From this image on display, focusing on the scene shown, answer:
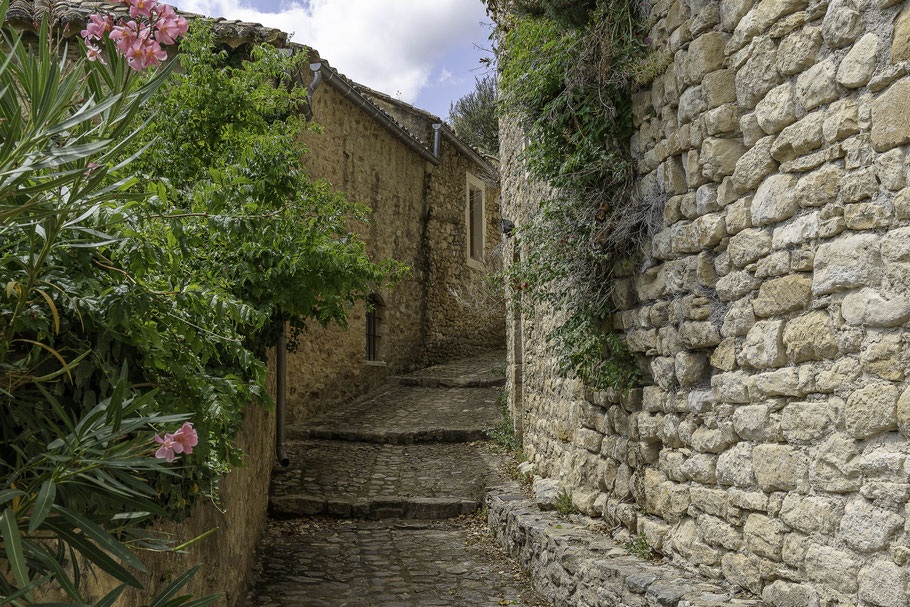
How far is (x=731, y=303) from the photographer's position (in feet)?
12.1

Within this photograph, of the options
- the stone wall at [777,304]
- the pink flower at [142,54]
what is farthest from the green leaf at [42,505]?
the stone wall at [777,304]

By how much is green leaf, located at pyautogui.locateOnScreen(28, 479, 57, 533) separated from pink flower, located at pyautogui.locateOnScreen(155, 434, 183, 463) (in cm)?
23

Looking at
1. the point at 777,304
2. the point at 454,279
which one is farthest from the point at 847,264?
the point at 454,279

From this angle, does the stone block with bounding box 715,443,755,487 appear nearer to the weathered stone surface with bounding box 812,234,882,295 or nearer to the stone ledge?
the stone ledge

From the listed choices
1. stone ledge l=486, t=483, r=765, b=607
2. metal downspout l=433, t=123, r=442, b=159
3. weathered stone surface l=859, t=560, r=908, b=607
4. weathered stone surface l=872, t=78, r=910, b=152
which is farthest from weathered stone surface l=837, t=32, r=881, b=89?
metal downspout l=433, t=123, r=442, b=159

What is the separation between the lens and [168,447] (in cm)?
180

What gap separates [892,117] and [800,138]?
466mm

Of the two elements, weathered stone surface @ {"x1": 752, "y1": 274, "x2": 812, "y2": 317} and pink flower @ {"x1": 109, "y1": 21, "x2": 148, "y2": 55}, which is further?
weathered stone surface @ {"x1": 752, "y1": 274, "x2": 812, "y2": 317}

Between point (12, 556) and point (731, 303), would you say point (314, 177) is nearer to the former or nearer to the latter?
point (731, 303)

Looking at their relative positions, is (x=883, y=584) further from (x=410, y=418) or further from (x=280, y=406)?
(x=410, y=418)

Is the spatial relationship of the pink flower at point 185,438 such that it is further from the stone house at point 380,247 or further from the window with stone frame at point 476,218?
the window with stone frame at point 476,218

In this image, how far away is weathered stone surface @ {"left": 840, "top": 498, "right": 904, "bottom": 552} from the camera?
8.83 ft

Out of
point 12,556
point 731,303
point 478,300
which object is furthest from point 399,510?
point 478,300

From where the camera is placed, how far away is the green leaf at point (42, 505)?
1.50m
